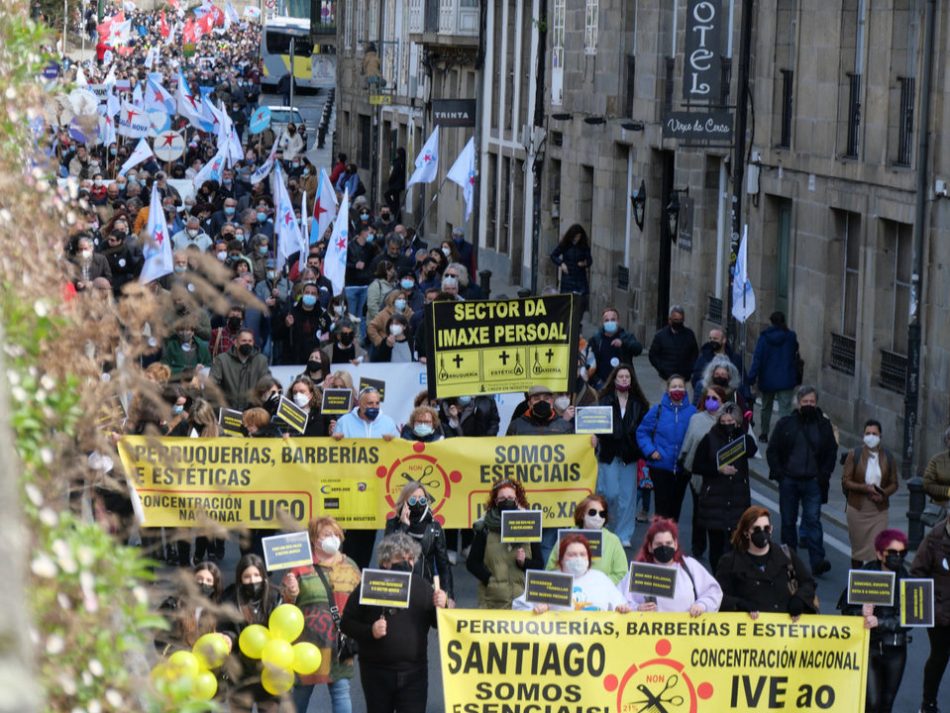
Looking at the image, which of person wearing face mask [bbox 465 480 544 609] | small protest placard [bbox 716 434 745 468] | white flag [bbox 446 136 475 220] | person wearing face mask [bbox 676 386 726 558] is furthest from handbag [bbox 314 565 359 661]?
white flag [bbox 446 136 475 220]

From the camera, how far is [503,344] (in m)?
16.5

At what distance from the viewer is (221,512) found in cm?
1433

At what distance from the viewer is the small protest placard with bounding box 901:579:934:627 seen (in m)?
10.8

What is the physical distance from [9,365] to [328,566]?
20.3 feet

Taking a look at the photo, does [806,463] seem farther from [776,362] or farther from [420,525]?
[776,362]

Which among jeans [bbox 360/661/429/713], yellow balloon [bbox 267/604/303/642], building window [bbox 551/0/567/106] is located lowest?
jeans [bbox 360/661/429/713]

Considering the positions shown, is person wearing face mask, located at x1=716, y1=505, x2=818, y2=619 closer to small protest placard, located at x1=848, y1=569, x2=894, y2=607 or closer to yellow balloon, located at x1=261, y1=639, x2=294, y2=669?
small protest placard, located at x1=848, y1=569, x2=894, y2=607

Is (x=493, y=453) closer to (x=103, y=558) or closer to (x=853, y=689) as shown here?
(x=853, y=689)

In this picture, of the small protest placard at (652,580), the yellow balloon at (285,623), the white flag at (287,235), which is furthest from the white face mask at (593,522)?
the white flag at (287,235)

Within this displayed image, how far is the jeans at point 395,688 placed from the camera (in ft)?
33.1

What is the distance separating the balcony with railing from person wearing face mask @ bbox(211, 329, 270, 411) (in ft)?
87.0

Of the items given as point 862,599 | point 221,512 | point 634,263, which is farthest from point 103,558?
point 634,263

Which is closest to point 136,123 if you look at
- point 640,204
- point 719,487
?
point 640,204

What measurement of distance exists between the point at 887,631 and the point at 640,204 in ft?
67.9
